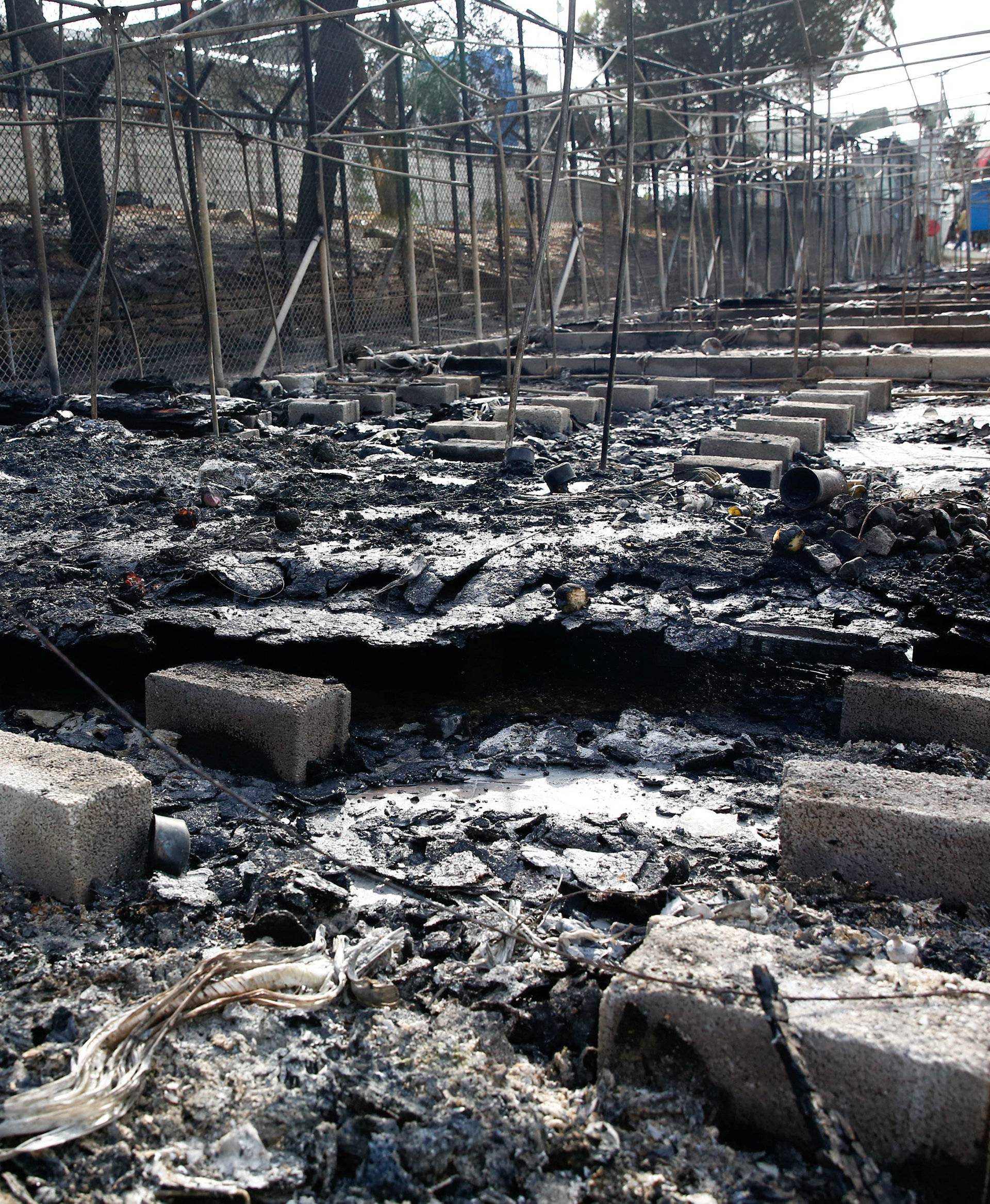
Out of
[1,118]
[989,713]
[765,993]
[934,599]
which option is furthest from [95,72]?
[765,993]

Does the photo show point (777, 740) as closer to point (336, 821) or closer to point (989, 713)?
point (989, 713)

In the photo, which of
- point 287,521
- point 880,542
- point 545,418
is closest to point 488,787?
point 880,542

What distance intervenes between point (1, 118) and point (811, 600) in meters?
11.1

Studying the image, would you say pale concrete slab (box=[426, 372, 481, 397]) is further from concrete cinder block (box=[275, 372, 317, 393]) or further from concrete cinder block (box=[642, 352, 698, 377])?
concrete cinder block (box=[642, 352, 698, 377])

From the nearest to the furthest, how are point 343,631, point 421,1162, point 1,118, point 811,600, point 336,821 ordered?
1. point 421,1162
2. point 336,821
3. point 343,631
4. point 811,600
5. point 1,118

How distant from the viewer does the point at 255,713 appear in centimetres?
370

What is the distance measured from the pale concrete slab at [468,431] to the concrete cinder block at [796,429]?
6.73 feet

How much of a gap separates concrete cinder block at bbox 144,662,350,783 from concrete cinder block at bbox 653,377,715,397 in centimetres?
850

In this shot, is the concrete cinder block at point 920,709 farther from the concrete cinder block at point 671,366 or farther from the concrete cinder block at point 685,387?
the concrete cinder block at point 671,366

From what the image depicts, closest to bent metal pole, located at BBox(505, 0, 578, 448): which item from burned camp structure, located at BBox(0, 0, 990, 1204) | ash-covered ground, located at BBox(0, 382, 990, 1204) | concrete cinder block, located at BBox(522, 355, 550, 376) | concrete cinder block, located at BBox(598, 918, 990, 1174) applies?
burned camp structure, located at BBox(0, 0, 990, 1204)

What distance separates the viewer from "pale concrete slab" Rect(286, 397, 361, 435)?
1005 centimetres

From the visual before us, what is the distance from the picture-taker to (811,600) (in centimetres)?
473

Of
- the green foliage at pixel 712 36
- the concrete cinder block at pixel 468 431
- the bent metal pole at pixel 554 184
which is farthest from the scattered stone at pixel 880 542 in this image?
the green foliage at pixel 712 36

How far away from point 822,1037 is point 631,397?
31.6 ft
